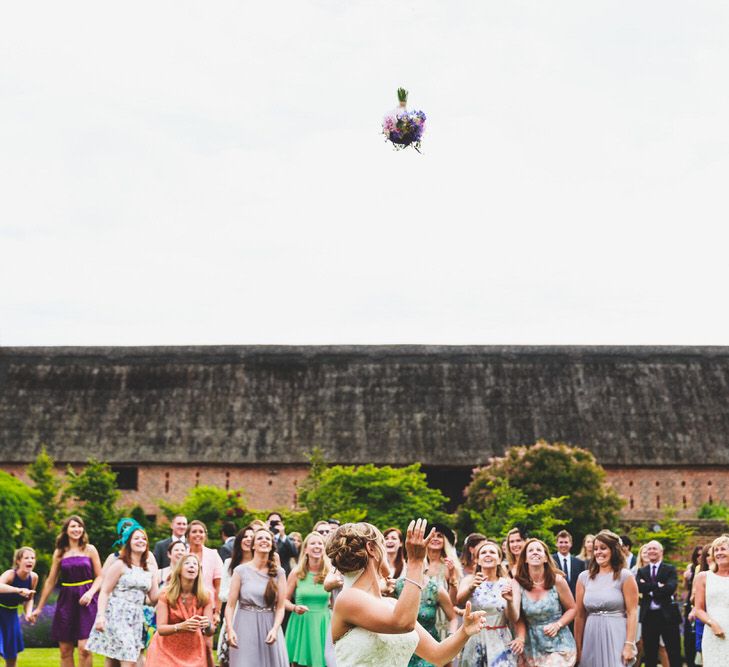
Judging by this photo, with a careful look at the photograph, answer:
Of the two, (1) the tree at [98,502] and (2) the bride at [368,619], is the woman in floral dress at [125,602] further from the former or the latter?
(1) the tree at [98,502]

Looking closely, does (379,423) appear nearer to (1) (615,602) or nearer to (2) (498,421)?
(2) (498,421)

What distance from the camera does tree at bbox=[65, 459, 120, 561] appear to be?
98.6 feet

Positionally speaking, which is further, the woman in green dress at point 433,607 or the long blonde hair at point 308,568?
the long blonde hair at point 308,568

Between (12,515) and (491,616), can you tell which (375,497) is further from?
(491,616)

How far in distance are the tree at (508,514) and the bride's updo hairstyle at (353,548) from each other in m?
19.3

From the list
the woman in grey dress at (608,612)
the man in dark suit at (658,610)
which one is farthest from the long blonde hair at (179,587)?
the man in dark suit at (658,610)

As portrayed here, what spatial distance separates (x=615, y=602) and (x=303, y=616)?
3.10 meters

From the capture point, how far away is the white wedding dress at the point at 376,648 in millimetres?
5148

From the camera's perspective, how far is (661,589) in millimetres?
14062

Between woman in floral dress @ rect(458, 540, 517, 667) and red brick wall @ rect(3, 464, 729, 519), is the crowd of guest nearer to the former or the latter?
woman in floral dress @ rect(458, 540, 517, 667)

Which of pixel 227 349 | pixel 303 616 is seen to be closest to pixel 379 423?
pixel 227 349

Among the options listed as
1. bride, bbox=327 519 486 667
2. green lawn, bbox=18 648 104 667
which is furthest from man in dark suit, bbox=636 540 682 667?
bride, bbox=327 519 486 667

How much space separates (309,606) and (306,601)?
61 mm

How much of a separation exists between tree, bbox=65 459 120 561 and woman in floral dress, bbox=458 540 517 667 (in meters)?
20.3
